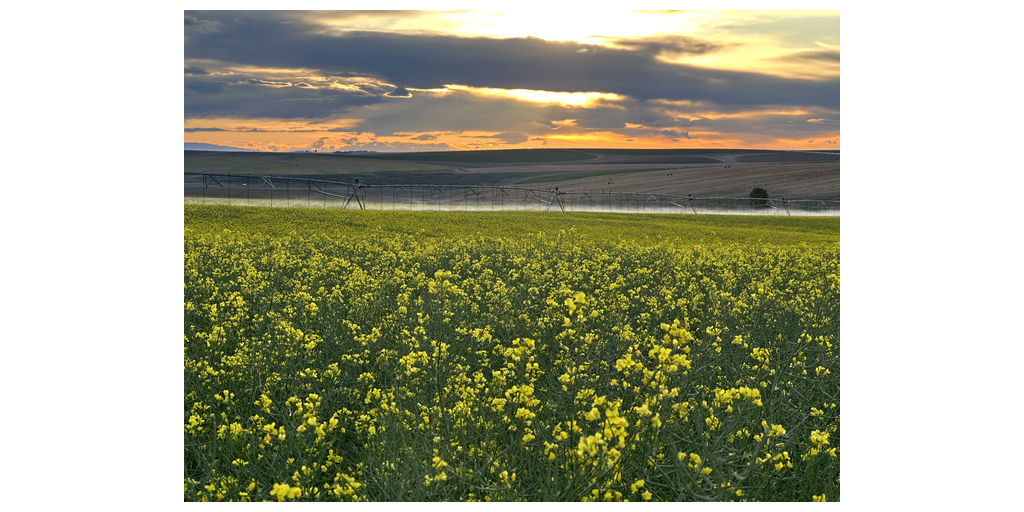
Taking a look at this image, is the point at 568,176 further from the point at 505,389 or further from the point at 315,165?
the point at 505,389

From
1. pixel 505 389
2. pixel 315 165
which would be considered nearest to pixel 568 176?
pixel 315 165

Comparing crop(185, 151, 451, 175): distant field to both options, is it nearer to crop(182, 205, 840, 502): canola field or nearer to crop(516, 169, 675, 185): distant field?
crop(516, 169, 675, 185): distant field

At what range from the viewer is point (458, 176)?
60938 mm

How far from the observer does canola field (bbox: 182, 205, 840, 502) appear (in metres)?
3.09

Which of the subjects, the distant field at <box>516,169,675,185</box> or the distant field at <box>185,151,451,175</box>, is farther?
the distant field at <box>516,169,675,185</box>

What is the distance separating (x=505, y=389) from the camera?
164 inches

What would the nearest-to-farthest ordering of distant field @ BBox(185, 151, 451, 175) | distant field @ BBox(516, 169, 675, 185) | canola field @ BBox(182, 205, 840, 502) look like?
canola field @ BBox(182, 205, 840, 502) < distant field @ BBox(185, 151, 451, 175) < distant field @ BBox(516, 169, 675, 185)

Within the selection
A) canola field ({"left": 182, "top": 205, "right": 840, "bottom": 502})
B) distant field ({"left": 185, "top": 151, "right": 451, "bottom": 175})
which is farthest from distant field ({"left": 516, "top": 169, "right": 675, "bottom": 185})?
canola field ({"left": 182, "top": 205, "right": 840, "bottom": 502})

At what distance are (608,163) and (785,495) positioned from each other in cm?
7448

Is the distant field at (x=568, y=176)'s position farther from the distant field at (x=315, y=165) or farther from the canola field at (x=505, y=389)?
the canola field at (x=505, y=389)

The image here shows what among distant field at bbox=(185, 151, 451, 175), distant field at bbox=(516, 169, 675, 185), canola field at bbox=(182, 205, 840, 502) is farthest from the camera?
distant field at bbox=(516, 169, 675, 185)

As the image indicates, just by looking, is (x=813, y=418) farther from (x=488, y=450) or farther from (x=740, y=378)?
(x=488, y=450)

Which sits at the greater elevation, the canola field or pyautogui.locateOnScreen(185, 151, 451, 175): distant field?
pyautogui.locateOnScreen(185, 151, 451, 175): distant field

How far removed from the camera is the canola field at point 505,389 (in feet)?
10.1
